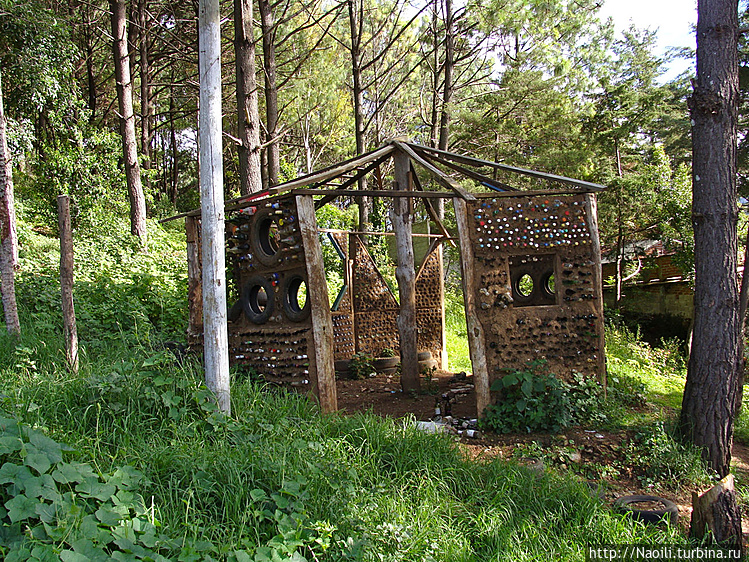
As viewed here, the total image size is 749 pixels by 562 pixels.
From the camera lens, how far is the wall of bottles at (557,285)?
224 inches

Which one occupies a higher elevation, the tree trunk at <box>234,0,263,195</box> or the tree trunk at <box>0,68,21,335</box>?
the tree trunk at <box>234,0,263,195</box>

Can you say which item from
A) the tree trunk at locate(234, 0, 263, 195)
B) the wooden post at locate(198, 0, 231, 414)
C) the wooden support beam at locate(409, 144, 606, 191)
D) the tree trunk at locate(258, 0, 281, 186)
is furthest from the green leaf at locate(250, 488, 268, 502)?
the tree trunk at locate(258, 0, 281, 186)

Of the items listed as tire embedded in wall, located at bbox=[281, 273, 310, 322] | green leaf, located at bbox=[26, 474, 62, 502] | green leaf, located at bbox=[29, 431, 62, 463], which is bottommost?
green leaf, located at bbox=[26, 474, 62, 502]

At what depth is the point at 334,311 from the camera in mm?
8266

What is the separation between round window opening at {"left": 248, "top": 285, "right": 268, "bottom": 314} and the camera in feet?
→ 20.1

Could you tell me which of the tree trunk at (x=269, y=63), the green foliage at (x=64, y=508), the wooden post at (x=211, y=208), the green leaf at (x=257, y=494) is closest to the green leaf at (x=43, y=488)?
the green foliage at (x=64, y=508)

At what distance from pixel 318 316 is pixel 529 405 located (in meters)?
2.33

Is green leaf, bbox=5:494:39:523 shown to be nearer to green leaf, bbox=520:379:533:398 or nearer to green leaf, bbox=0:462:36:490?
green leaf, bbox=0:462:36:490

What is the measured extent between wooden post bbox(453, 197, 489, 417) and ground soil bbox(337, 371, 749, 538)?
45 centimetres

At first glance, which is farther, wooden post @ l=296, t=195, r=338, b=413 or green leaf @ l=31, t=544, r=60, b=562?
wooden post @ l=296, t=195, r=338, b=413

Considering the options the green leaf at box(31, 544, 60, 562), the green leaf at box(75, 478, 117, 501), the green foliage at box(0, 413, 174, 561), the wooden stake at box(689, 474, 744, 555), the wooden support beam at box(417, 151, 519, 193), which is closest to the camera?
the green leaf at box(31, 544, 60, 562)

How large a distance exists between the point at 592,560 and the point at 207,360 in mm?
3005

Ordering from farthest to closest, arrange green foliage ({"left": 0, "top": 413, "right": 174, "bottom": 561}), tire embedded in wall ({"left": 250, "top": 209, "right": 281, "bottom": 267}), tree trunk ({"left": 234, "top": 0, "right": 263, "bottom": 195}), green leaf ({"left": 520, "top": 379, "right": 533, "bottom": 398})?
tree trunk ({"left": 234, "top": 0, "right": 263, "bottom": 195})
tire embedded in wall ({"left": 250, "top": 209, "right": 281, "bottom": 267})
green leaf ({"left": 520, "top": 379, "right": 533, "bottom": 398})
green foliage ({"left": 0, "top": 413, "right": 174, "bottom": 561})

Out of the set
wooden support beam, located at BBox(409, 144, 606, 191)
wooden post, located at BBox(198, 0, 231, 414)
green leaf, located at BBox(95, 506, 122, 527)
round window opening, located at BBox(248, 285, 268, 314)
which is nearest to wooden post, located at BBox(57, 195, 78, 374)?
wooden post, located at BBox(198, 0, 231, 414)
